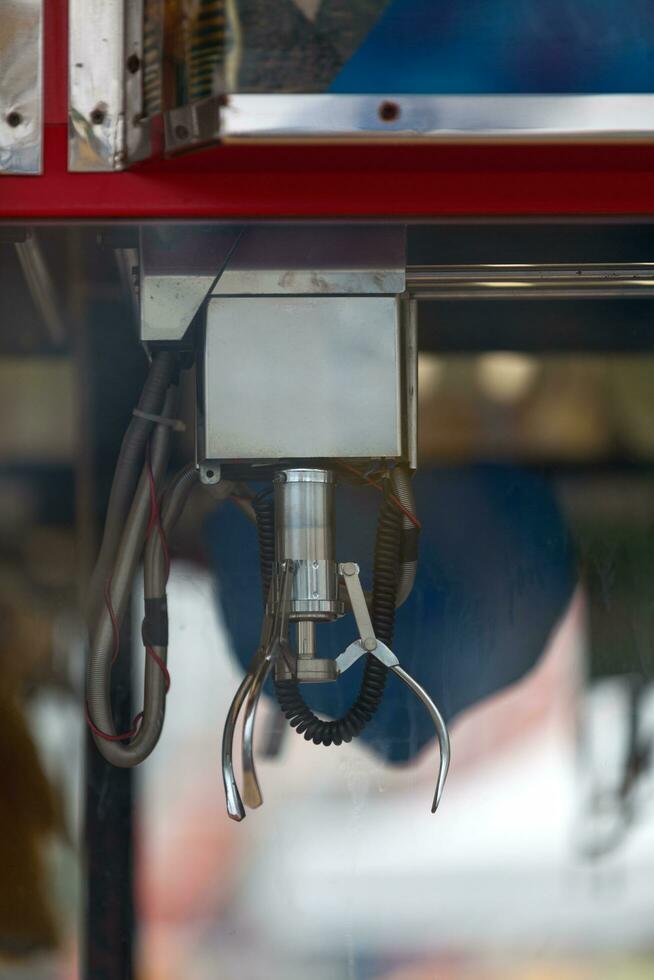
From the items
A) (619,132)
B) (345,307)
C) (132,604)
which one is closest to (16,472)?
(132,604)

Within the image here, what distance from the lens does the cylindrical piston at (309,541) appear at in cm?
157

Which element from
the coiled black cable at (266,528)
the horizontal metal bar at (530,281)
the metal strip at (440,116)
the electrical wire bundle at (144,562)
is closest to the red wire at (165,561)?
the electrical wire bundle at (144,562)

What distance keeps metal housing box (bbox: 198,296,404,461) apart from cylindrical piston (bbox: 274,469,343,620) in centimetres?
8

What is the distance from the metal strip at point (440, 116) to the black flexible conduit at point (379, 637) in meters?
0.56

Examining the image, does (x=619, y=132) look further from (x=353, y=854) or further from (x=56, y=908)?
(x=56, y=908)

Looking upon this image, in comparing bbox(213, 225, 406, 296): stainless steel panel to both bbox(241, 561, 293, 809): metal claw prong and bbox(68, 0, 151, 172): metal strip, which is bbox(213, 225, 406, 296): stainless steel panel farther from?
bbox(241, 561, 293, 809): metal claw prong

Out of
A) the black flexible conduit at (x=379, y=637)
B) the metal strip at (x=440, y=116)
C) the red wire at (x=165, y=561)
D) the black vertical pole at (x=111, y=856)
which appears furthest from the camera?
the black vertical pole at (x=111, y=856)

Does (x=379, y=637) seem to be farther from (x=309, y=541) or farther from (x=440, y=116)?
(x=440, y=116)

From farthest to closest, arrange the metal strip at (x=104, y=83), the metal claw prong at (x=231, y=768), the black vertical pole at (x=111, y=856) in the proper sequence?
the black vertical pole at (x=111, y=856) < the metal claw prong at (x=231, y=768) < the metal strip at (x=104, y=83)

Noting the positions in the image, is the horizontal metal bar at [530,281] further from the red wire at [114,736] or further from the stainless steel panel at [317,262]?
the red wire at [114,736]

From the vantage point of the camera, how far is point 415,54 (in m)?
1.28

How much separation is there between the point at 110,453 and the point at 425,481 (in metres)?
0.53

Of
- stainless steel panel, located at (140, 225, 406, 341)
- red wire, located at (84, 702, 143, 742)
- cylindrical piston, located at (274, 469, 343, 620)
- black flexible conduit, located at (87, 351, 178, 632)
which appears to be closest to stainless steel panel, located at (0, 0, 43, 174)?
stainless steel panel, located at (140, 225, 406, 341)

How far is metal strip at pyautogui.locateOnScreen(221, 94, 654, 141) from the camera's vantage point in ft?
4.15
